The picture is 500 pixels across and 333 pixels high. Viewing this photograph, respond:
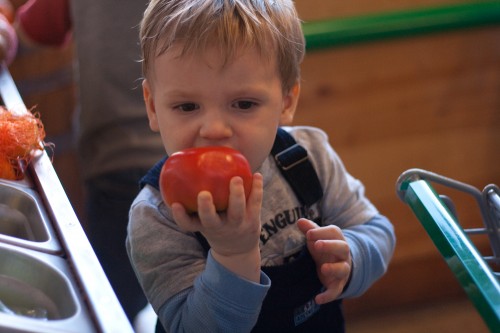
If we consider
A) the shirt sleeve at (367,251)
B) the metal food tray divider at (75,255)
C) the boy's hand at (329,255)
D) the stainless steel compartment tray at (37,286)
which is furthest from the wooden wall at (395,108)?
the stainless steel compartment tray at (37,286)

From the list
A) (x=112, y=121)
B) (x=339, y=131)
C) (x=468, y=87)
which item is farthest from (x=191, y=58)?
(x=468, y=87)

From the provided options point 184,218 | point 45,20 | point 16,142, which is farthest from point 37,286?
point 45,20

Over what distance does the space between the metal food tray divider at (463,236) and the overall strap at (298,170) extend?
13cm

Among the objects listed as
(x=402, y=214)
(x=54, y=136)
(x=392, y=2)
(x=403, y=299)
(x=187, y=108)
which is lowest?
(x=403, y=299)

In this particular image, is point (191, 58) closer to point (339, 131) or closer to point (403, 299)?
point (339, 131)

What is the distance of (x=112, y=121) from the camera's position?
1.27 metres

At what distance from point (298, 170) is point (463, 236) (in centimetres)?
30

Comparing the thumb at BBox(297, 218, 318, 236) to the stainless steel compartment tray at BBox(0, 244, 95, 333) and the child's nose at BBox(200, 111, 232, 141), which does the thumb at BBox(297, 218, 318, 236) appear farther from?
the stainless steel compartment tray at BBox(0, 244, 95, 333)

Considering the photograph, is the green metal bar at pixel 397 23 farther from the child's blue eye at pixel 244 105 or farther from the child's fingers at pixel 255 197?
the child's fingers at pixel 255 197

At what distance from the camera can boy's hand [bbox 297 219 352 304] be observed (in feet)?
2.76

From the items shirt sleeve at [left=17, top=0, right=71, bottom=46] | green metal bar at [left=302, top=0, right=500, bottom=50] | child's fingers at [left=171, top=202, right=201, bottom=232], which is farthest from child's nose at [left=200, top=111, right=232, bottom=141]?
green metal bar at [left=302, top=0, right=500, bottom=50]

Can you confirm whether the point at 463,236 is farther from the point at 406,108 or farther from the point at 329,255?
the point at 406,108

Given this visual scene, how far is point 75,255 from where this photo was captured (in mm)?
640

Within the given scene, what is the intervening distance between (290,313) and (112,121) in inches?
21.9
